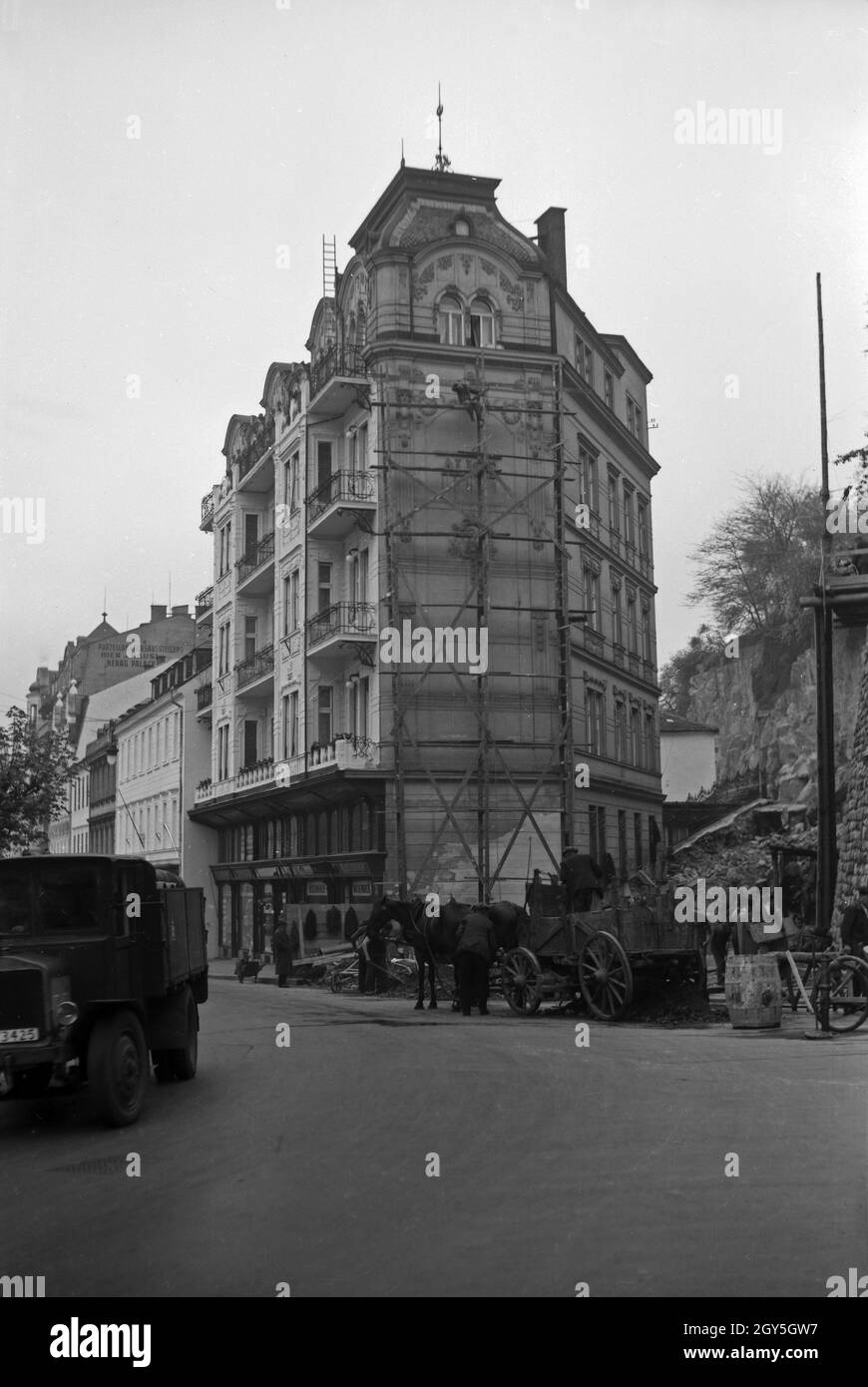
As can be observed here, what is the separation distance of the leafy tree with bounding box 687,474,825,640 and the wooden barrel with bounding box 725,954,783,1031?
78.5 feet

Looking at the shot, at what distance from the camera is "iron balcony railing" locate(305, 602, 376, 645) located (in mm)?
34569

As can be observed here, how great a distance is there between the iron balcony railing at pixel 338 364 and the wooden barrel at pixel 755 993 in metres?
22.7

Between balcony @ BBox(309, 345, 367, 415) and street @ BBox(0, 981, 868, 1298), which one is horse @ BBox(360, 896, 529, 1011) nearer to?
street @ BBox(0, 981, 868, 1298)

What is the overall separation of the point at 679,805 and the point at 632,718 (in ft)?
14.8

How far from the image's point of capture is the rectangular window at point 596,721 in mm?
37469

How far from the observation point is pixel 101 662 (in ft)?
184

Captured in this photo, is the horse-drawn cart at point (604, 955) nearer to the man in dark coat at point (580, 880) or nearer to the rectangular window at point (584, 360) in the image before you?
the man in dark coat at point (580, 880)

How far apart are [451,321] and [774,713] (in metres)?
16.7

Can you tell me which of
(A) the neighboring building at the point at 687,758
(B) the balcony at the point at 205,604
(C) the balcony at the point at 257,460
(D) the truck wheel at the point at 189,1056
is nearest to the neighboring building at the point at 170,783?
(B) the balcony at the point at 205,604

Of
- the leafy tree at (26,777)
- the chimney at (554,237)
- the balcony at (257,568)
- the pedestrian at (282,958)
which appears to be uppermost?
the chimney at (554,237)

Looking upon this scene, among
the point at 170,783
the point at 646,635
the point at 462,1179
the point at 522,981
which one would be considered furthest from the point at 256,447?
the point at 462,1179

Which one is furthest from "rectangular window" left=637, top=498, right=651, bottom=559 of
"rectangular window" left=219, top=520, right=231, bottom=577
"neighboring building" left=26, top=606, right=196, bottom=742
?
"neighboring building" left=26, top=606, right=196, bottom=742

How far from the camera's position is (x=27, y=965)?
10.1m
